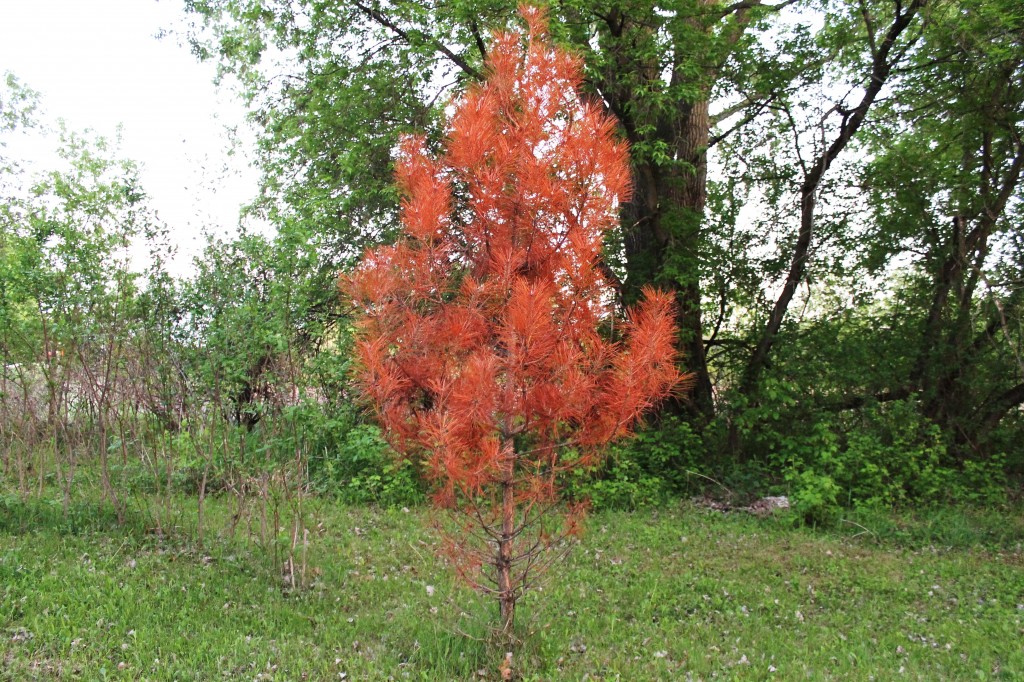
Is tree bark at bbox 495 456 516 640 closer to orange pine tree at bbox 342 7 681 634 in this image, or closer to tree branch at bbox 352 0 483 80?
orange pine tree at bbox 342 7 681 634

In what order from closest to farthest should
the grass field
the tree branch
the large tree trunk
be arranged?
the grass field, the tree branch, the large tree trunk

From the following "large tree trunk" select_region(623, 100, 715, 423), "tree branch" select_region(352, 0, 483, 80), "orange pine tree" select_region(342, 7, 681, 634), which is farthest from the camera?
"large tree trunk" select_region(623, 100, 715, 423)

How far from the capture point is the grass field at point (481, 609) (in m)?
4.45

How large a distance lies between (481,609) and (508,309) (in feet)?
7.25

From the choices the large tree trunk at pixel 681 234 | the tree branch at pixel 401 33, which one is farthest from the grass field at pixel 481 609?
the tree branch at pixel 401 33

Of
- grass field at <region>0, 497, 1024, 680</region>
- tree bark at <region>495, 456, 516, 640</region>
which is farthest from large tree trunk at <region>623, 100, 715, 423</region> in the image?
tree bark at <region>495, 456, 516, 640</region>

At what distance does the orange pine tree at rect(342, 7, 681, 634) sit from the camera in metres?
4.13

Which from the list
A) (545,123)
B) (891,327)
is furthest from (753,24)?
(545,123)

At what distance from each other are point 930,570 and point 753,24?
6649 millimetres

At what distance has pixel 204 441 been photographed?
7242 millimetres

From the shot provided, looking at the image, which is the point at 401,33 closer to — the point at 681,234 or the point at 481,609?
the point at 681,234

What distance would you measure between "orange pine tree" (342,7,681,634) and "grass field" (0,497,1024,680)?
86 centimetres

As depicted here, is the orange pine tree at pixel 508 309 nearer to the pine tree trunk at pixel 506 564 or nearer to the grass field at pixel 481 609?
the pine tree trunk at pixel 506 564

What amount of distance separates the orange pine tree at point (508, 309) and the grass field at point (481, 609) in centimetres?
86
